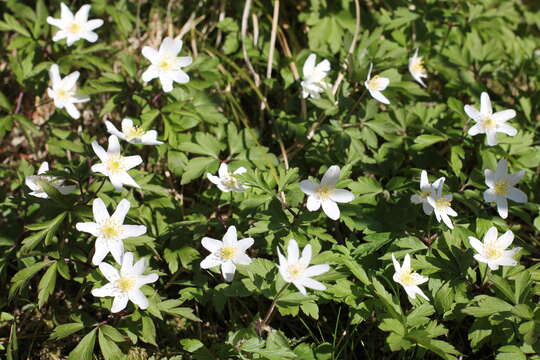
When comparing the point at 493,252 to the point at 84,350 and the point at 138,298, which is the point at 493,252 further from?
the point at 84,350

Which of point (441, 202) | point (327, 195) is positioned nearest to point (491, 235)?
point (441, 202)

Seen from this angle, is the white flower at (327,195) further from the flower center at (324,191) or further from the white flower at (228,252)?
the white flower at (228,252)

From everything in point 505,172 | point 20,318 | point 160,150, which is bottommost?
point 20,318

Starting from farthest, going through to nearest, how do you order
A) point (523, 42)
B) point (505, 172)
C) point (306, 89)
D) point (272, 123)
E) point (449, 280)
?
point (523, 42), point (272, 123), point (306, 89), point (505, 172), point (449, 280)

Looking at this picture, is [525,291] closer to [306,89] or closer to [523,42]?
[306,89]

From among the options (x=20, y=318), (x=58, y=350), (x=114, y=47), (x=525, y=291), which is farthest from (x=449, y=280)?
(x=114, y=47)

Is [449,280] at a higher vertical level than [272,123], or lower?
lower

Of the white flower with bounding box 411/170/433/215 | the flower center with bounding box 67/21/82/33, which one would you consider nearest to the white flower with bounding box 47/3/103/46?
the flower center with bounding box 67/21/82/33

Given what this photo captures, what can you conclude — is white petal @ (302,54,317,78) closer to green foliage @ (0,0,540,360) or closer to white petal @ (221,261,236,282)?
green foliage @ (0,0,540,360)
